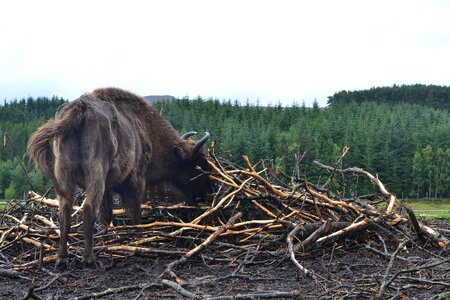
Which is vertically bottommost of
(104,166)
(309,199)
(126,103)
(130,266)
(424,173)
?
(424,173)

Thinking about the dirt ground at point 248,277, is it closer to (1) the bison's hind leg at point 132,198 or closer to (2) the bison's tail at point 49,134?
(1) the bison's hind leg at point 132,198

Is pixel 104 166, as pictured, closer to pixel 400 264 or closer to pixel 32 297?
pixel 32 297

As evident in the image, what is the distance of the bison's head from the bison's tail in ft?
9.14

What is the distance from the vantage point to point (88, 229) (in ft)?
22.8

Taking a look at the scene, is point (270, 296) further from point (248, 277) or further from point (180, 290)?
point (248, 277)

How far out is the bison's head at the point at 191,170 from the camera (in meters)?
9.59

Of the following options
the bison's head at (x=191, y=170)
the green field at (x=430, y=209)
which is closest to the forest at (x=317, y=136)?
the green field at (x=430, y=209)

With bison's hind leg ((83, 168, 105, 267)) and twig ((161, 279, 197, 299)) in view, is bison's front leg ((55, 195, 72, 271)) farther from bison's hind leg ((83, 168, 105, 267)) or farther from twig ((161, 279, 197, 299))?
twig ((161, 279, 197, 299))

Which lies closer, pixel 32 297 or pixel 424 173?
pixel 32 297

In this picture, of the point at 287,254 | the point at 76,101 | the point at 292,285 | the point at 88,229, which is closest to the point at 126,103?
the point at 76,101

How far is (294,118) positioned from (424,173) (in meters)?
48.5

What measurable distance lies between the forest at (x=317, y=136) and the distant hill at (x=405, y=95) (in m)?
32.0

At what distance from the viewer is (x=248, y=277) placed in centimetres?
600

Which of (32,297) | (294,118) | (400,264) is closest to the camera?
(32,297)
